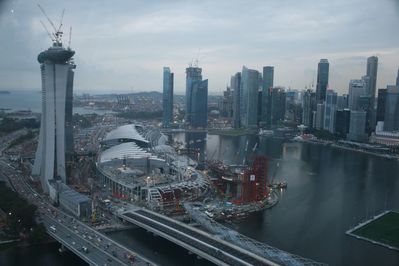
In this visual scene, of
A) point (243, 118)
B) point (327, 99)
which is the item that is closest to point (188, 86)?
point (243, 118)

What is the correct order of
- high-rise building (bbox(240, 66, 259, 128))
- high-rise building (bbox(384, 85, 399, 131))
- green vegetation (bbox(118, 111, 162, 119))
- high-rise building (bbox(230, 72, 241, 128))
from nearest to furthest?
high-rise building (bbox(384, 85, 399, 131)) < high-rise building (bbox(230, 72, 241, 128)) < high-rise building (bbox(240, 66, 259, 128)) < green vegetation (bbox(118, 111, 162, 119))

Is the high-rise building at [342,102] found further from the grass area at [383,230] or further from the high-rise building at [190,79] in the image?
the grass area at [383,230]

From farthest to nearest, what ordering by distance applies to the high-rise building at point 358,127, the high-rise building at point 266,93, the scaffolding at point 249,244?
1. the high-rise building at point 266,93
2. the high-rise building at point 358,127
3. the scaffolding at point 249,244

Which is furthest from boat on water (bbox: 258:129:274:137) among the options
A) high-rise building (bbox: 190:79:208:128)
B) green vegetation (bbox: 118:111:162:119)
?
green vegetation (bbox: 118:111:162:119)

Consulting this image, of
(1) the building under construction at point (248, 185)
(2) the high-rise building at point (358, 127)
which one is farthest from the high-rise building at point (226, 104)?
(1) the building under construction at point (248, 185)

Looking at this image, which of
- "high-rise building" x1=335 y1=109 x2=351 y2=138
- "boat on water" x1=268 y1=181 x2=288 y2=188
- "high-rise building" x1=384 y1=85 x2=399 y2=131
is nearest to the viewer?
"boat on water" x1=268 y1=181 x2=288 y2=188

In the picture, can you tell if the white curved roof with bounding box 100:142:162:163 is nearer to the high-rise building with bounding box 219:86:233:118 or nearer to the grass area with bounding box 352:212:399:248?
the grass area with bounding box 352:212:399:248

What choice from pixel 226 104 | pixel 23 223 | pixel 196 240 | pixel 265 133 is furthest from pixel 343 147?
pixel 23 223
